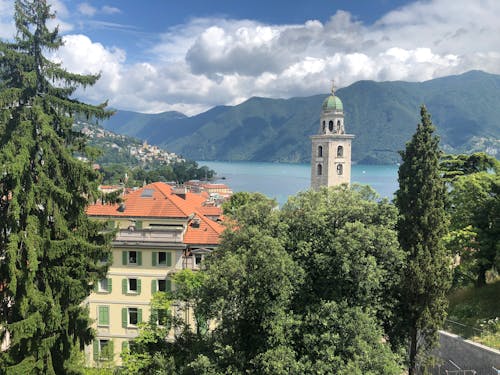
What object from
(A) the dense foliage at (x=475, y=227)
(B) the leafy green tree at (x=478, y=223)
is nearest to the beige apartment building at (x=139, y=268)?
(A) the dense foliage at (x=475, y=227)

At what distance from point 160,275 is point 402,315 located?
16411mm

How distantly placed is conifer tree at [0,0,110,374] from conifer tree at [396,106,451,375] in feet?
43.7

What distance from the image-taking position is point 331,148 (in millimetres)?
58906

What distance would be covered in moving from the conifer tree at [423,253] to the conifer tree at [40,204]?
13.3m

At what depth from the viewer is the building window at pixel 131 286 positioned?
29.7 metres

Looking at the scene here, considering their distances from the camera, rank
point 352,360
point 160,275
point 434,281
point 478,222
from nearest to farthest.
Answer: point 352,360
point 434,281
point 478,222
point 160,275

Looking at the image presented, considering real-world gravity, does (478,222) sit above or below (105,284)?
above

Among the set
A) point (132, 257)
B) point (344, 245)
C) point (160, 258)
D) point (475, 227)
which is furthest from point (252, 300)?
point (475, 227)

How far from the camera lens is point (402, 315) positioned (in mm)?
19359

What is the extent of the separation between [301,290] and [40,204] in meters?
10.5

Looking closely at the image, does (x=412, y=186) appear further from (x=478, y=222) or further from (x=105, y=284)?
(x=105, y=284)

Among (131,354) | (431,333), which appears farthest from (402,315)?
(131,354)

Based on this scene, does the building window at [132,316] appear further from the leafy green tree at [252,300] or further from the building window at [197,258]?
the leafy green tree at [252,300]

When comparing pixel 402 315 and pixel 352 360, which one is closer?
pixel 352 360
